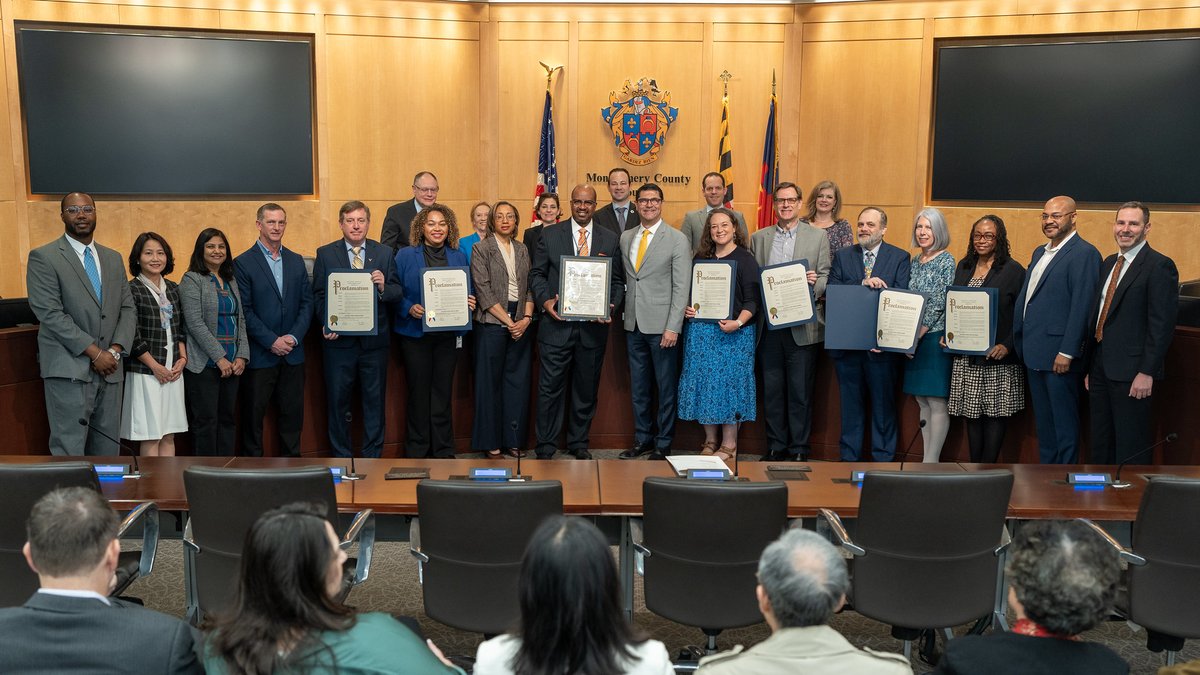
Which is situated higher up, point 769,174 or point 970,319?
point 769,174

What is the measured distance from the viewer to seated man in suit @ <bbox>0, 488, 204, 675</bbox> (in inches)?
86.2

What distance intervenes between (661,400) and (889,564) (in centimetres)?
328

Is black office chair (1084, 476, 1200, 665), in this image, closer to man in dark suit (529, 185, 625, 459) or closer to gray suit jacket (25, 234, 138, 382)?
man in dark suit (529, 185, 625, 459)

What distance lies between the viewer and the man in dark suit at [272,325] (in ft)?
20.0

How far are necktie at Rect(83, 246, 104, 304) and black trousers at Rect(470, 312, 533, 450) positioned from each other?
219 centimetres

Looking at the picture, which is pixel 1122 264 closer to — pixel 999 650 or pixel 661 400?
pixel 661 400

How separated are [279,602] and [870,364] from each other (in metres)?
4.84

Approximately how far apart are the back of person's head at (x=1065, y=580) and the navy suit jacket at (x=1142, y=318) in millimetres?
3610

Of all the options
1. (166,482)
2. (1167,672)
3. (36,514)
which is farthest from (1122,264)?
(36,514)

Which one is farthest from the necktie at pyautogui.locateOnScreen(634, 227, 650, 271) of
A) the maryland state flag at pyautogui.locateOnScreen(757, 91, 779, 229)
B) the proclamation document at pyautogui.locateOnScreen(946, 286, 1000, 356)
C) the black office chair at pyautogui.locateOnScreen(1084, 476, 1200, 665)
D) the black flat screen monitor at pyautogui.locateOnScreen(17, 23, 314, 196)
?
the black flat screen monitor at pyautogui.locateOnScreen(17, 23, 314, 196)

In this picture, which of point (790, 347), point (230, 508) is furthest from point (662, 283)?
point (230, 508)

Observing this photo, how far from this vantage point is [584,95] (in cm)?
980

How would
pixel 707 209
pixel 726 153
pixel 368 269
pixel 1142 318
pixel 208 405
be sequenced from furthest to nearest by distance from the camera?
pixel 726 153 → pixel 707 209 → pixel 368 269 → pixel 208 405 → pixel 1142 318

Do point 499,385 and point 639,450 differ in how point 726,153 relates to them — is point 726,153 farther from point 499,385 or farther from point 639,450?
point 499,385
